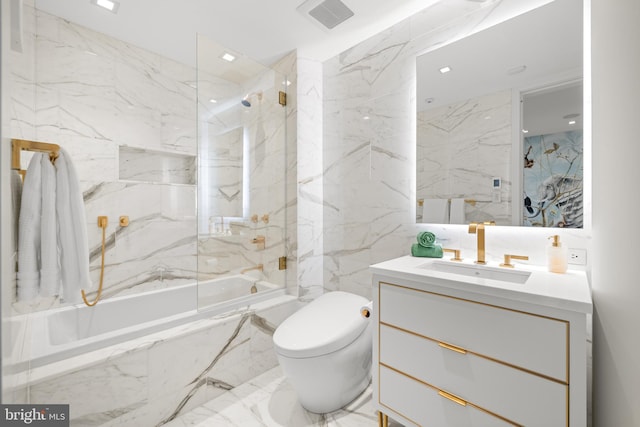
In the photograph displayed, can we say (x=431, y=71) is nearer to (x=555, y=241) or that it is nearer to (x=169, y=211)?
(x=555, y=241)

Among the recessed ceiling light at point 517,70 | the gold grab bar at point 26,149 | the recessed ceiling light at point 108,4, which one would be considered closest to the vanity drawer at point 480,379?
the recessed ceiling light at point 517,70

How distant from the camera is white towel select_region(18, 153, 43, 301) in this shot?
3.10ft

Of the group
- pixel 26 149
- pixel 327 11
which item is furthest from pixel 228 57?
pixel 26 149

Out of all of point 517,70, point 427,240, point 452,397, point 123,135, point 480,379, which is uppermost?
point 517,70

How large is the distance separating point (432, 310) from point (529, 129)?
42.3 inches

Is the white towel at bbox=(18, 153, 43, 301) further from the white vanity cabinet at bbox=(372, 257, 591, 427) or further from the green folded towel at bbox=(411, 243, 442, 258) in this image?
the green folded towel at bbox=(411, 243, 442, 258)

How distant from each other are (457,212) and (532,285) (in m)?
0.71

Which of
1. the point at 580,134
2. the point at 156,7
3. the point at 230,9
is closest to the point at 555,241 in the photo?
the point at 580,134

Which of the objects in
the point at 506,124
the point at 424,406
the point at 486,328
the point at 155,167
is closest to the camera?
the point at 486,328

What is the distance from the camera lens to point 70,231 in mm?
1062

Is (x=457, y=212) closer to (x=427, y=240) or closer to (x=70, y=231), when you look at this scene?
(x=427, y=240)

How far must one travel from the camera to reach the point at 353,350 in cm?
155

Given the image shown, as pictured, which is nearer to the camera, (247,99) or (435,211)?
(435,211)

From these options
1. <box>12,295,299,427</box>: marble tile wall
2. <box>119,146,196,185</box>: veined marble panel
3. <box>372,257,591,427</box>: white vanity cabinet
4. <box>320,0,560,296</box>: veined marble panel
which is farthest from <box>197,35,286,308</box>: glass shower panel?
<box>372,257,591,427</box>: white vanity cabinet
